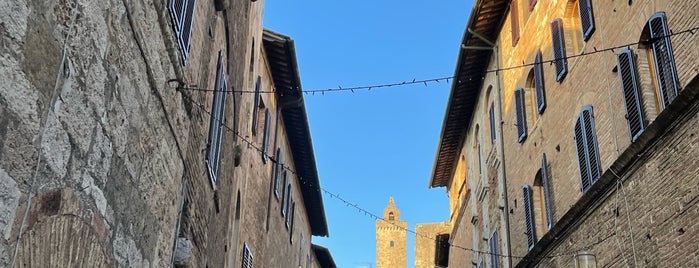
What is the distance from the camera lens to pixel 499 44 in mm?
16609

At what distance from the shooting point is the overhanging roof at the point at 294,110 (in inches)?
627

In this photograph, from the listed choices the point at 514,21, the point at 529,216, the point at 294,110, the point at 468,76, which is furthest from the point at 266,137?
the point at 529,216

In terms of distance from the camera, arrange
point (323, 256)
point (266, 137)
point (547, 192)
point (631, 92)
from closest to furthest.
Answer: point (631, 92)
point (547, 192)
point (266, 137)
point (323, 256)

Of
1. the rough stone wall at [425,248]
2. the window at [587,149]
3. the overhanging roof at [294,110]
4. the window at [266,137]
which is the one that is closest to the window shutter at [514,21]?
the window at [587,149]

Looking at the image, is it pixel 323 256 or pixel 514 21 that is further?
pixel 323 256

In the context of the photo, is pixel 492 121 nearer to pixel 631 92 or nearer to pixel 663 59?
pixel 631 92

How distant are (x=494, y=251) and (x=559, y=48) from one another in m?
6.12

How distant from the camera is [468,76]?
719 inches

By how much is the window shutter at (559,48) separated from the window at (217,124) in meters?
5.52

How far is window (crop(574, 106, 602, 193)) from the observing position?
1012 centimetres

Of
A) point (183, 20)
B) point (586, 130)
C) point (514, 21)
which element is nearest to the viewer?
point (183, 20)

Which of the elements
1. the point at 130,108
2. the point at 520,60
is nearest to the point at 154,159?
the point at 130,108

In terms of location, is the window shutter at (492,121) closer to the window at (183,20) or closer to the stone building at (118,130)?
the stone building at (118,130)

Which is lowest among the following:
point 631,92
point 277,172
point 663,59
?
point 631,92
